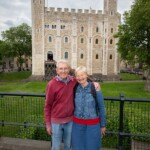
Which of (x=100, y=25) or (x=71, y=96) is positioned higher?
(x=100, y=25)

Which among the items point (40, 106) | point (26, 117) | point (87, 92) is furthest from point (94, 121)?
point (26, 117)

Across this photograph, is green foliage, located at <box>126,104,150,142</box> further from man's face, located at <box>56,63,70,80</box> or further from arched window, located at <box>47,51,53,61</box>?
arched window, located at <box>47,51,53,61</box>

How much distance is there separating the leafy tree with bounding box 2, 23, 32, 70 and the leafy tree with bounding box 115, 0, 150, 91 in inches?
1511

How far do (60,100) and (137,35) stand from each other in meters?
28.1

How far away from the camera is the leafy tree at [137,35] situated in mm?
28578

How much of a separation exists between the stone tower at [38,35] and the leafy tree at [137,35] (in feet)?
80.7

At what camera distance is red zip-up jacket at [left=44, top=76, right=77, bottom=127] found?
380 cm

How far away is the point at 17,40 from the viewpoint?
63.8 meters

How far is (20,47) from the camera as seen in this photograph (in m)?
63.9

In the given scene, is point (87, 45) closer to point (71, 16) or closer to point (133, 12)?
point (71, 16)

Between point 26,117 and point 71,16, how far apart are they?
50005 millimetres

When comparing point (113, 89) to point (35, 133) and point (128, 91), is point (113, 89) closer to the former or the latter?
point (128, 91)

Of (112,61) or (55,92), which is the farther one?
(112,61)

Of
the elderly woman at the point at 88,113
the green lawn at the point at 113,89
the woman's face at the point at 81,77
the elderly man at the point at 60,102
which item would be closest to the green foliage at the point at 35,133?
the elderly man at the point at 60,102
